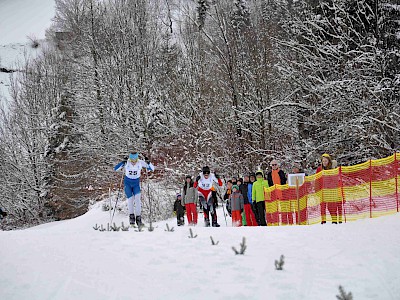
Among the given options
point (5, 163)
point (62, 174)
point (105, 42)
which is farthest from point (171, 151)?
point (5, 163)

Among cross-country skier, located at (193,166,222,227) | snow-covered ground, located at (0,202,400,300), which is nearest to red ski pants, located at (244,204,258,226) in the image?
cross-country skier, located at (193,166,222,227)

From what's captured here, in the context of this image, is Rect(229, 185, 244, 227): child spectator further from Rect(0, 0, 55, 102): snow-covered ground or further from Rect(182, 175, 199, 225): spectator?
Rect(0, 0, 55, 102): snow-covered ground

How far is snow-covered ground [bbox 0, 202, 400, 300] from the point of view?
14.5 ft

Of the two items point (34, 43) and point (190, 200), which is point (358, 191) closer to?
point (190, 200)

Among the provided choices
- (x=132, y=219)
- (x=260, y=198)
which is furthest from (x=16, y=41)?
(x=132, y=219)

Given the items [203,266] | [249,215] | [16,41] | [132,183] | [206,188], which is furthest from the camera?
[16,41]

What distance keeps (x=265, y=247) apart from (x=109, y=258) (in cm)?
221

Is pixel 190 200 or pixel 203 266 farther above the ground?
pixel 203 266

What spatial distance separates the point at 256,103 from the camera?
24.0m

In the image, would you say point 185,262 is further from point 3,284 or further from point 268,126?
point 268,126

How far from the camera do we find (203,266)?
534cm

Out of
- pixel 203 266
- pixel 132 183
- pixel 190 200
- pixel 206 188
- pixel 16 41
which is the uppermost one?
→ pixel 16 41

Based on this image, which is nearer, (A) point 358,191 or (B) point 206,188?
(A) point 358,191

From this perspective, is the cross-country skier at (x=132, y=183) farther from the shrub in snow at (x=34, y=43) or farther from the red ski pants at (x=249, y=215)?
the shrub in snow at (x=34, y=43)
